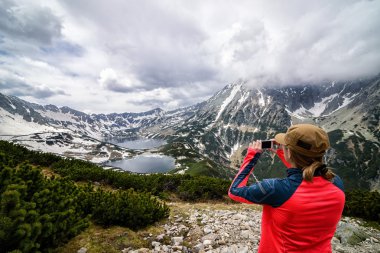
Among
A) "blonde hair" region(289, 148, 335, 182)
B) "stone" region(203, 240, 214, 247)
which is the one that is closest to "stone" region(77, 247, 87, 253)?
"stone" region(203, 240, 214, 247)

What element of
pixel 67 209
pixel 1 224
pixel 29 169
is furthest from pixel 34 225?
pixel 29 169

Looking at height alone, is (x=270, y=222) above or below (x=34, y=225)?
above

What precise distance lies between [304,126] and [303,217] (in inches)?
47.6

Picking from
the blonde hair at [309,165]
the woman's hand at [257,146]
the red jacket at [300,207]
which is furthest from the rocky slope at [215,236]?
the blonde hair at [309,165]

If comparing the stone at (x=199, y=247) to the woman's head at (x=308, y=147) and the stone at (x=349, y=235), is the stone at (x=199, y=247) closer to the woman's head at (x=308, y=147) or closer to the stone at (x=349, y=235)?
the woman's head at (x=308, y=147)

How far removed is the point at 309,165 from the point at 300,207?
0.59 meters

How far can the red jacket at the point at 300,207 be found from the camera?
3.16m

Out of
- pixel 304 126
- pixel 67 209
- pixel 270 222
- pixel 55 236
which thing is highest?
pixel 304 126

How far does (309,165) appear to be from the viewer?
10.9 ft

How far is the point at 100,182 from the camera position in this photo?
59.7 feet

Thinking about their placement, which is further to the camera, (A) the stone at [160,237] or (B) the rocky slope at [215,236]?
(A) the stone at [160,237]

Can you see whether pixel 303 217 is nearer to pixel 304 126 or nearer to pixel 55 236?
pixel 304 126

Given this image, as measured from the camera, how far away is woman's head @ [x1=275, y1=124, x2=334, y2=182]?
320 cm

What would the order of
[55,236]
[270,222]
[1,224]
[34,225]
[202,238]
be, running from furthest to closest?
[202,238] → [55,236] → [34,225] → [1,224] → [270,222]
